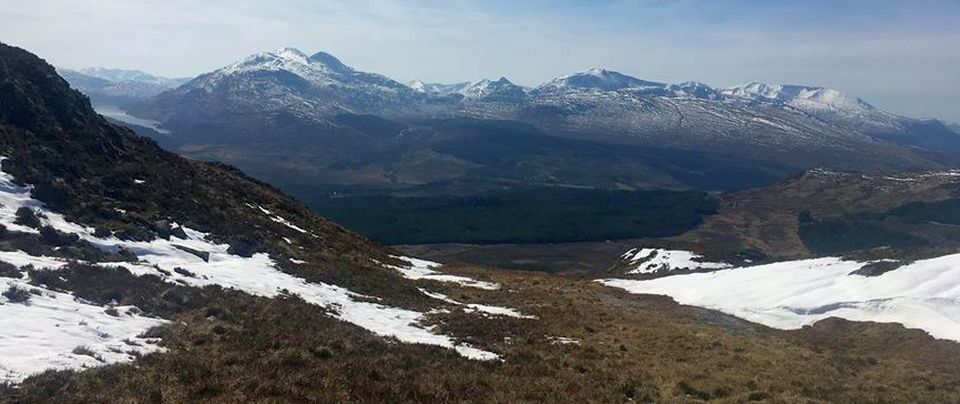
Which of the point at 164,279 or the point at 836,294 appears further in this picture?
the point at 836,294

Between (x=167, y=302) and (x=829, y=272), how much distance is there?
123 feet

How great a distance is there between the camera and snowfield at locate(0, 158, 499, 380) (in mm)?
13953

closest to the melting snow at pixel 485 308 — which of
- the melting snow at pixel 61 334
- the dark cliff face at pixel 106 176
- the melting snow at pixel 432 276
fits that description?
the melting snow at pixel 432 276

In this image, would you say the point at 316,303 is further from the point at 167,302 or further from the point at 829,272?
the point at 829,272

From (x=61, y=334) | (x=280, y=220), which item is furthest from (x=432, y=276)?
(x=61, y=334)

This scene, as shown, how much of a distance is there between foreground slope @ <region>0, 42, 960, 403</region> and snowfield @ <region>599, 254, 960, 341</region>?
1.46 meters

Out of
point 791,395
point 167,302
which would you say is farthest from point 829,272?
point 167,302

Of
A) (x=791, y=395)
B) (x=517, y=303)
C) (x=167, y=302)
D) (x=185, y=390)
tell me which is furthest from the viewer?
(x=517, y=303)

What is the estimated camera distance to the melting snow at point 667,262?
68250mm

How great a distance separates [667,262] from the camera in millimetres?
74312

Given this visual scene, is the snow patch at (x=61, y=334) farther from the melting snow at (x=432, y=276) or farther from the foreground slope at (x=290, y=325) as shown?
the melting snow at (x=432, y=276)

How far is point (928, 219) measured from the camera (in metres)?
160

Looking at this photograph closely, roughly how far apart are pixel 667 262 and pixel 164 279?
2446 inches

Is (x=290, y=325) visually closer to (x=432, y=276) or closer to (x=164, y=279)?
(x=164, y=279)
